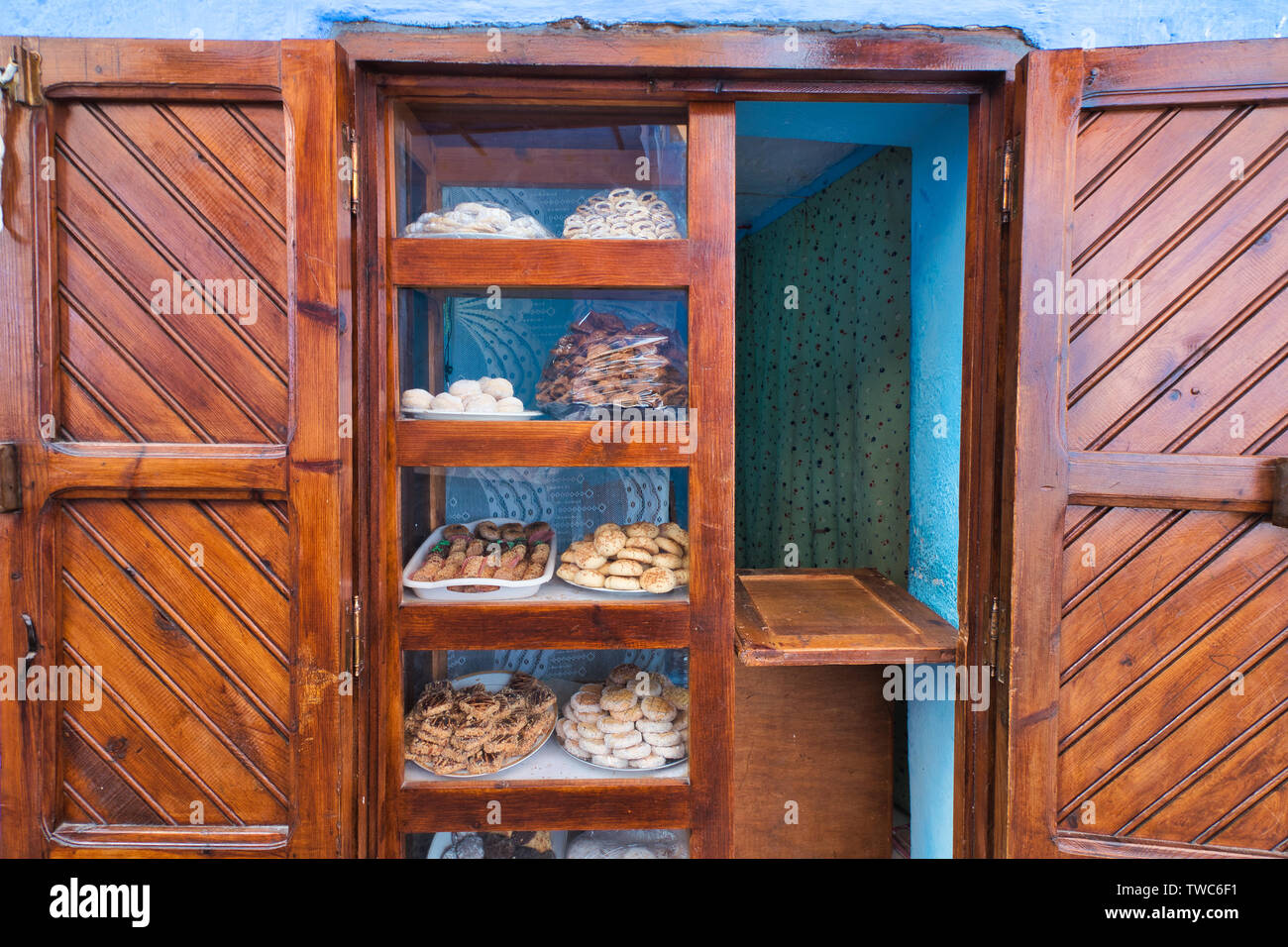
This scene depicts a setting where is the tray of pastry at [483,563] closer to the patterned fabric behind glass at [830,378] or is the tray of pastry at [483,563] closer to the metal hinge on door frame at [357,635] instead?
the metal hinge on door frame at [357,635]

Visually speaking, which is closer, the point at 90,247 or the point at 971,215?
the point at 90,247

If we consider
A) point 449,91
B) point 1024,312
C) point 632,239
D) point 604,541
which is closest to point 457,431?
point 604,541

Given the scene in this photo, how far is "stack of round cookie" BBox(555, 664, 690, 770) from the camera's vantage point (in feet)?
5.69

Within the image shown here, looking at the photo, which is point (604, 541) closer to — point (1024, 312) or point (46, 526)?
point (1024, 312)

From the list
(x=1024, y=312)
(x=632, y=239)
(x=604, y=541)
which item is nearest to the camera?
(x=1024, y=312)

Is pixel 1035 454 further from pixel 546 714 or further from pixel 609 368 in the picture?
pixel 546 714

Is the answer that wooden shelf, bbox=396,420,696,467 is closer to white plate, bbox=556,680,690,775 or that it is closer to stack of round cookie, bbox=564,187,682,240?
white plate, bbox=556,680,690,775

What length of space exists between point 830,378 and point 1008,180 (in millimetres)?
1714

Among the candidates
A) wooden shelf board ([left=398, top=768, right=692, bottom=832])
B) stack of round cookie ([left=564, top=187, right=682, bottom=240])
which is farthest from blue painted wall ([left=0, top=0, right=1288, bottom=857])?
wooden shelf board ([left=398, top=768, right=692, bottom=832])

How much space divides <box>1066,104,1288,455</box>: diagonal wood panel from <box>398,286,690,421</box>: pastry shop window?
3.18 feet

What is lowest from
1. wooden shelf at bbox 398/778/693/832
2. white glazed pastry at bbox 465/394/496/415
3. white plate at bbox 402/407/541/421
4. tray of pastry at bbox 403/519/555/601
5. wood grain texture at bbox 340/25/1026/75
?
wooden shelf at bbox 398/778/693/832

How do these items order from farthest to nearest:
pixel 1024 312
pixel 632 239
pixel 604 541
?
pixel 604 541
pixel 632 239
pixel 1024 312

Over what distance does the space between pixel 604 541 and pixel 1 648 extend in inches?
55.7

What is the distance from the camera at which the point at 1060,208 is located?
55.3 inches
